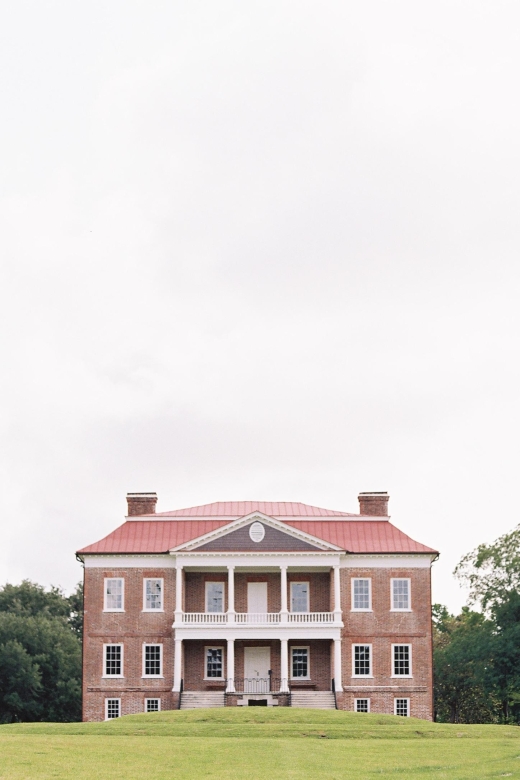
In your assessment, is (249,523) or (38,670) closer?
(249,523)

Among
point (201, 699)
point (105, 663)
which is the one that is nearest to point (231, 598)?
point (201, 699)

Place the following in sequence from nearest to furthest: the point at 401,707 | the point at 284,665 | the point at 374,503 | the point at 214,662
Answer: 1. the point at 284,665
2. the point at 401,707
3. the point at 214,662
4. the point at 374,503

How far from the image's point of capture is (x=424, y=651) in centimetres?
4972

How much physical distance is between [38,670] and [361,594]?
2245 centimetres

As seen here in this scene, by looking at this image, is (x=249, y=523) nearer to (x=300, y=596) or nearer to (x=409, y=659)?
(x=300, y=596)

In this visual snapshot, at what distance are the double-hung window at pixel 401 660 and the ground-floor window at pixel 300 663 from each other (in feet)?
13.0

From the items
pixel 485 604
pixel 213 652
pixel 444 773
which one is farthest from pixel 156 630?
pixel 444 773

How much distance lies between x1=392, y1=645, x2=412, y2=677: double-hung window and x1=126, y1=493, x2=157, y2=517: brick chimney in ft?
43.4

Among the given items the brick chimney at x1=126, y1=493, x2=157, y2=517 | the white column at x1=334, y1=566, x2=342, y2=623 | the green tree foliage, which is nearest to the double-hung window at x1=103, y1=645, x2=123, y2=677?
the brick chimney at x1=126, y1=493, x2=157, y2=517

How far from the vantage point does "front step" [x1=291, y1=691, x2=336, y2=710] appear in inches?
1873

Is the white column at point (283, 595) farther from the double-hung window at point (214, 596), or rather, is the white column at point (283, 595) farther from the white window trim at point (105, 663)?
the white window trim at point (105, 663)

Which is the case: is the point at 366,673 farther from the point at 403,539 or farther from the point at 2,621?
the point at 2,621

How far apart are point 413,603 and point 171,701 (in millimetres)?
11492

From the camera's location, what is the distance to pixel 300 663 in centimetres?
5081
